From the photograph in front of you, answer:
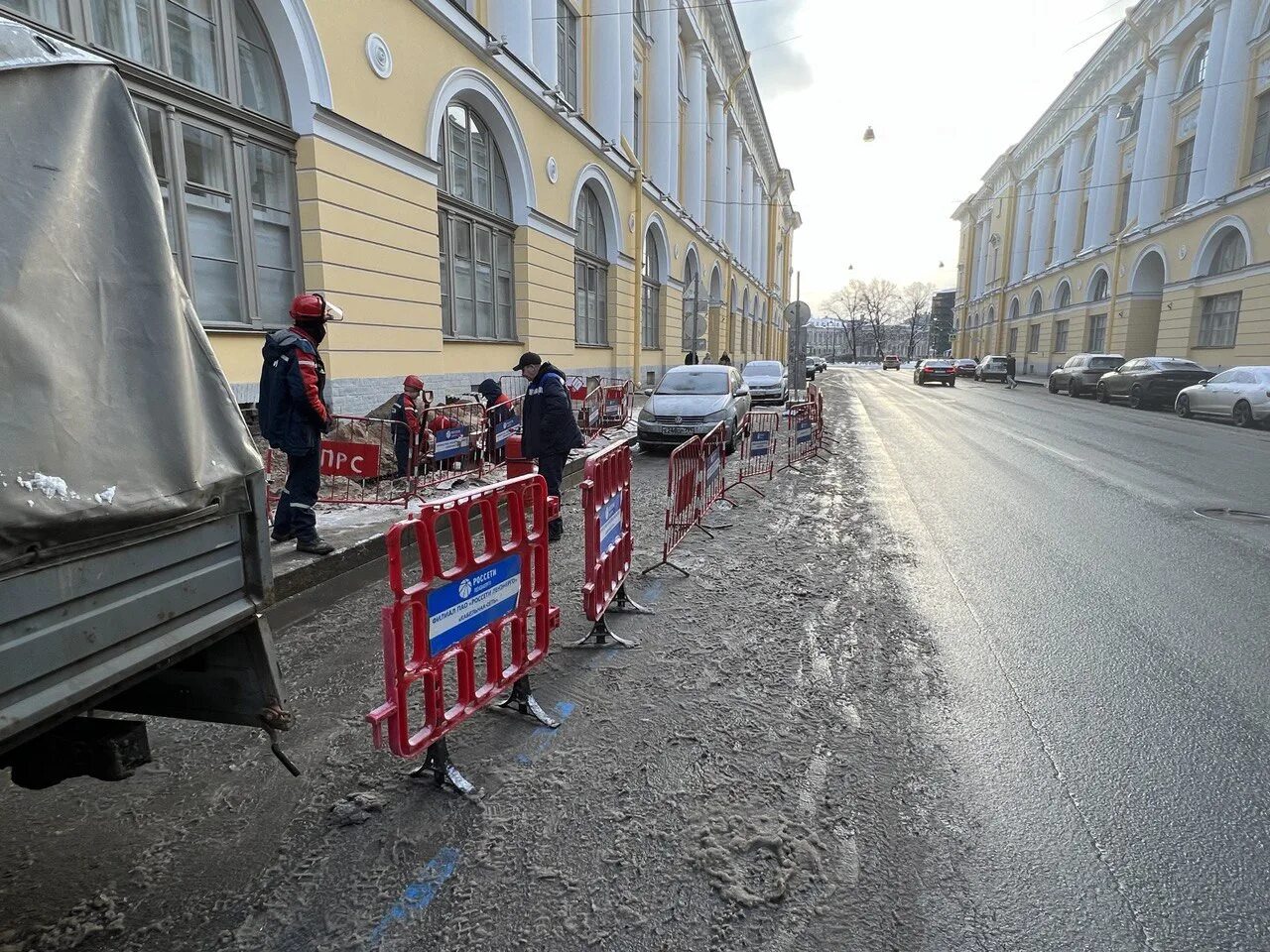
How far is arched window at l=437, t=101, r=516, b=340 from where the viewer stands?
1284cm

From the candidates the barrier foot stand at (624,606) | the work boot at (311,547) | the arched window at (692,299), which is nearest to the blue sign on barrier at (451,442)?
the work boot at (311,547)

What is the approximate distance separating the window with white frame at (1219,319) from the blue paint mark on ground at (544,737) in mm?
32348

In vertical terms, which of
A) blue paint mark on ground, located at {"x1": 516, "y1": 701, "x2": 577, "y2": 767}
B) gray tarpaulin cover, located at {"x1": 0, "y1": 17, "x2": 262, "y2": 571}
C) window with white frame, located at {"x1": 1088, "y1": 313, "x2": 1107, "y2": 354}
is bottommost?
blue paint mark on ground, located at {"x1": 516, "y1": 701, "x2": 577, "y2": 767}

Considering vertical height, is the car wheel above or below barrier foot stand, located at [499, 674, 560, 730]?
above

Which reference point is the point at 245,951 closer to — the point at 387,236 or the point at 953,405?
the point at 387,236

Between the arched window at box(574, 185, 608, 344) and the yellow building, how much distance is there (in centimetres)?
8

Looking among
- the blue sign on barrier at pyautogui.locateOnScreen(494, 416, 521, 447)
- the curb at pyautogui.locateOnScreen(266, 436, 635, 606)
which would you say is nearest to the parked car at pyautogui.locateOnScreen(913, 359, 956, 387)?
the blue sign on barrier at pyautogui.locateOnScreen(494, 416, 521, 447)

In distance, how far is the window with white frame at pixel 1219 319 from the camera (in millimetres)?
25906

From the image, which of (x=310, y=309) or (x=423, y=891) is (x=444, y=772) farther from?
(x=310, y=309)

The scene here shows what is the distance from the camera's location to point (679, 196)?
2884cm

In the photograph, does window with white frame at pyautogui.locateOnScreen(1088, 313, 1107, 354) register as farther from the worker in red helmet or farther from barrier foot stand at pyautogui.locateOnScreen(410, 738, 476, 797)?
barrier foot stand at pyautogui.locateOnScreen(410, 738, 476, 797)

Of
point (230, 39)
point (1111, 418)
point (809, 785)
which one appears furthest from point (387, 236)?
point (1111, 418)

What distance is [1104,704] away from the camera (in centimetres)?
349

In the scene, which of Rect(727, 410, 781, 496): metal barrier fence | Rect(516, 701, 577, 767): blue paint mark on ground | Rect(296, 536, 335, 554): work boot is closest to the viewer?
Rect(516, 701, 577, 767): blue paint mark on ground
